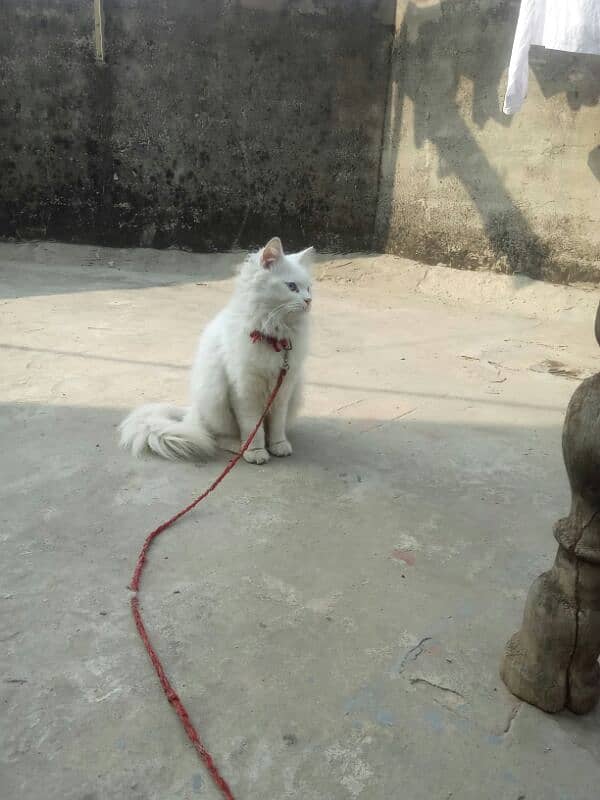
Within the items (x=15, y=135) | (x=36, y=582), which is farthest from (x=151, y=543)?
(x=15, y=135)

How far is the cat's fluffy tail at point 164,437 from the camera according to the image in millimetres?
2783

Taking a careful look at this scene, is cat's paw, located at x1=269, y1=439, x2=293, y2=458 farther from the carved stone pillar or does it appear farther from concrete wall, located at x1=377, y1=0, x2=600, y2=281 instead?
concrete wall, located at x1=377, y1=0, x2=600, y2=281

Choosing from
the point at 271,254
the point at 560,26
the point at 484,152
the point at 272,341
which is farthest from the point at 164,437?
the point at 484,152

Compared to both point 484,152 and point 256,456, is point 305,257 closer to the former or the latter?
point 256,456

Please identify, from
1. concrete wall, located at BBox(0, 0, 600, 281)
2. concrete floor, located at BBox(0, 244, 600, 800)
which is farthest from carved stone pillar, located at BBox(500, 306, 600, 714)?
concrete wall, located at BBox(0, 0, 600, 281)

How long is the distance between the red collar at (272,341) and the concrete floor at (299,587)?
0.51 meters

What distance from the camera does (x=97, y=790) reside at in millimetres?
1296

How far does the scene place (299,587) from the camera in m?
1.96

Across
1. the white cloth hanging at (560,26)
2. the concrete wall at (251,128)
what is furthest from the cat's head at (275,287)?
the concrete wall at (251,128)

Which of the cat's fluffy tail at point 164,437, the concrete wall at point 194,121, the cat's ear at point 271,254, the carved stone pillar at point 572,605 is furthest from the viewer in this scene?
the concrete wall at point 194,121

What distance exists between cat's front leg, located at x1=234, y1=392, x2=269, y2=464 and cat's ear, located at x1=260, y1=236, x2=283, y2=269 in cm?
56

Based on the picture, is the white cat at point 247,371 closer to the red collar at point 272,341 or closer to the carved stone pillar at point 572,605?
the red collar at point 272,341

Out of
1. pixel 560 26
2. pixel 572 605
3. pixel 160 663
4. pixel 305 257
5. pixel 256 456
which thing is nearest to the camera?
pixel 572 605

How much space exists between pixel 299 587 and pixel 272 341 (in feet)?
3.77
